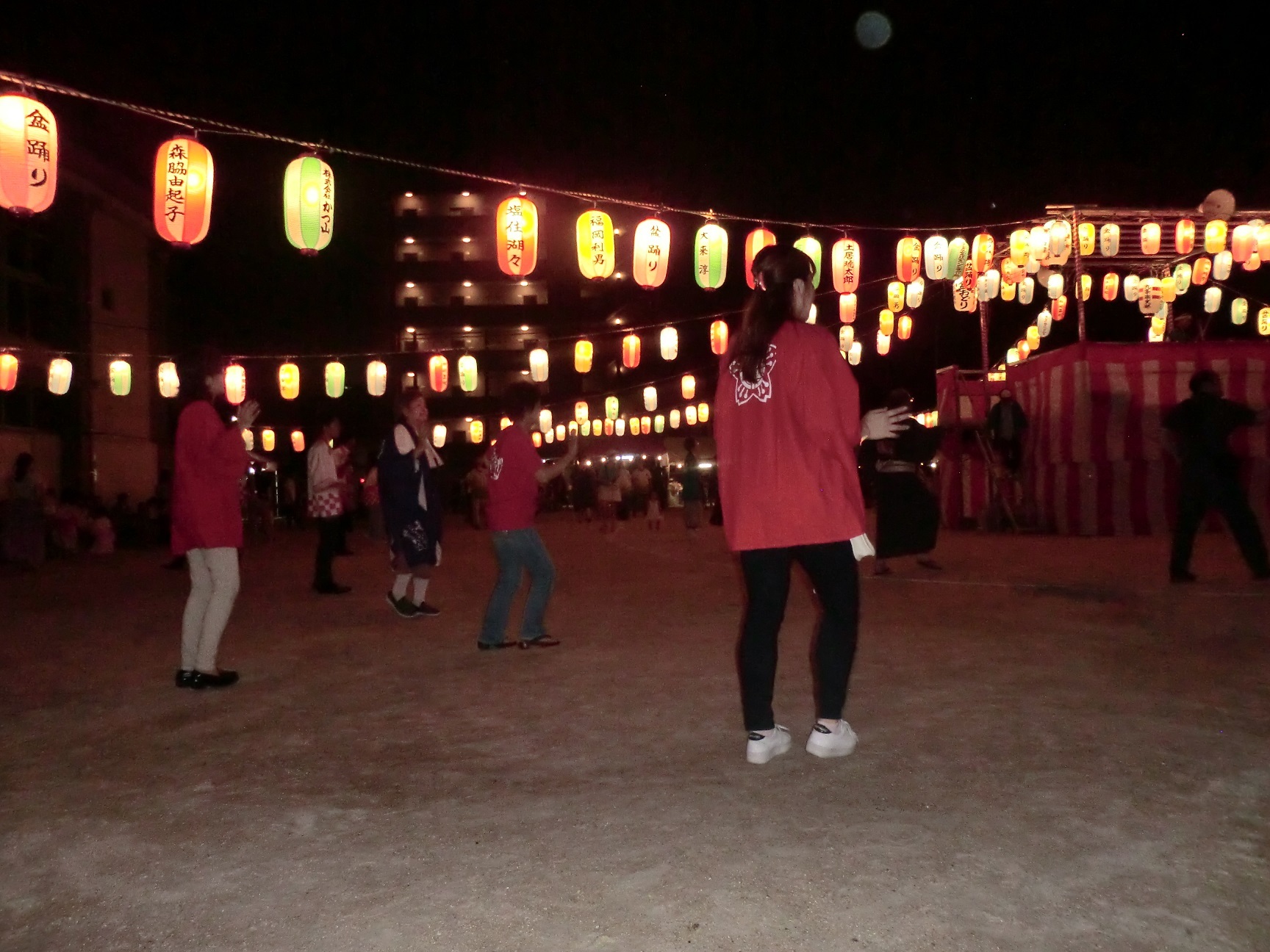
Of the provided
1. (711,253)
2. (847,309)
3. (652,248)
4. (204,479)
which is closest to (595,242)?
(652,248)

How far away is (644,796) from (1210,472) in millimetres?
6289

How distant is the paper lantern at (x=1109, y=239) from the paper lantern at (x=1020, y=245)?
1608 mm

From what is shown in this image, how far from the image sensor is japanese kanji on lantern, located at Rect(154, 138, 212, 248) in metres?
11.4

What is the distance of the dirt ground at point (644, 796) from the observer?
7.72 ft

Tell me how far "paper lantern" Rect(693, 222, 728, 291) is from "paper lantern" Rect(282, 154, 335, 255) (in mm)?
5622

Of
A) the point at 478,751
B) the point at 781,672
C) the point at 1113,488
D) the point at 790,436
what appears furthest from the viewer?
the point at 1113,488

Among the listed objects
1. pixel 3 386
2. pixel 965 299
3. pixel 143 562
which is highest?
pixel 965 299

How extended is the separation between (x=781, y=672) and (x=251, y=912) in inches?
121

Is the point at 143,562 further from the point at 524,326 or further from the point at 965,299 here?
the point at 524,326

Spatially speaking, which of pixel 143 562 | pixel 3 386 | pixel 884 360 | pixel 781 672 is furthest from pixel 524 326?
pixel 781 672

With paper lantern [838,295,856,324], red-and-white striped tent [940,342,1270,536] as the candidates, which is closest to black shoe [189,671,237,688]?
red-and-white striped tent [940,342,1270,536]

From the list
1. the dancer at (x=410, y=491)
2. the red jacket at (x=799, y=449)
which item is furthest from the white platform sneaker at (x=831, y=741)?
the dancer at (x=410, y=491)

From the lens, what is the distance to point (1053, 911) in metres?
2.32

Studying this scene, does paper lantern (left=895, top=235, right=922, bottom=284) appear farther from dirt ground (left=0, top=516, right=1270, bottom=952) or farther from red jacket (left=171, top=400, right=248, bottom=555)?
red jacket (left=171, top=400, right=248, bottom=555)
